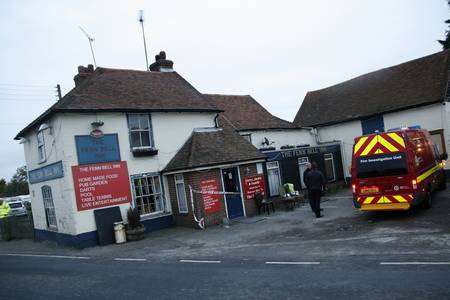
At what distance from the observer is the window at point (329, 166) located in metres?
24.6

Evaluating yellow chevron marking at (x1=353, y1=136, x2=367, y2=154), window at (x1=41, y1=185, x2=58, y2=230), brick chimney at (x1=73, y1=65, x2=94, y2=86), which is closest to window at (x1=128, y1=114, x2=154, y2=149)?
window at (x1=41, y1=185, x2=58, y2=230)

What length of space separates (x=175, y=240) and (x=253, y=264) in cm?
580

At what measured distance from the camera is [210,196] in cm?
1692

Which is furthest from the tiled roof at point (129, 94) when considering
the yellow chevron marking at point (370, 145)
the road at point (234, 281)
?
the yellow chevron marking at point (370, 145)

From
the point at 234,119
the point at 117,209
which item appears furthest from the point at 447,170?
the point at 117,209

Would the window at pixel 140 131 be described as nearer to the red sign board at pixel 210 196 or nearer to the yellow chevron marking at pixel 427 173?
the red sign board at pixel 210 196

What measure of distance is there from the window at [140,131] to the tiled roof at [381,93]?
47.1ft

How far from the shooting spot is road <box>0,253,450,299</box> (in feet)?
21.9

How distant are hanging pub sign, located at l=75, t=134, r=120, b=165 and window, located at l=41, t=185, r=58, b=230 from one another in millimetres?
3091

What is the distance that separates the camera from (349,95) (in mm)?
29016

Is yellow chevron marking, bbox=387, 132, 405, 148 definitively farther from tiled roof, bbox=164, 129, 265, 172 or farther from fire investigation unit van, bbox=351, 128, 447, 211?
tiled roof, bbox=164, 129, 265, 172

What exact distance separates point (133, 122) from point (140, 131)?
488 mm

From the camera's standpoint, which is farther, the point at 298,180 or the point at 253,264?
the point at 298,180

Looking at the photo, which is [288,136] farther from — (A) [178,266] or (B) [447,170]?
(A) [178,266]
